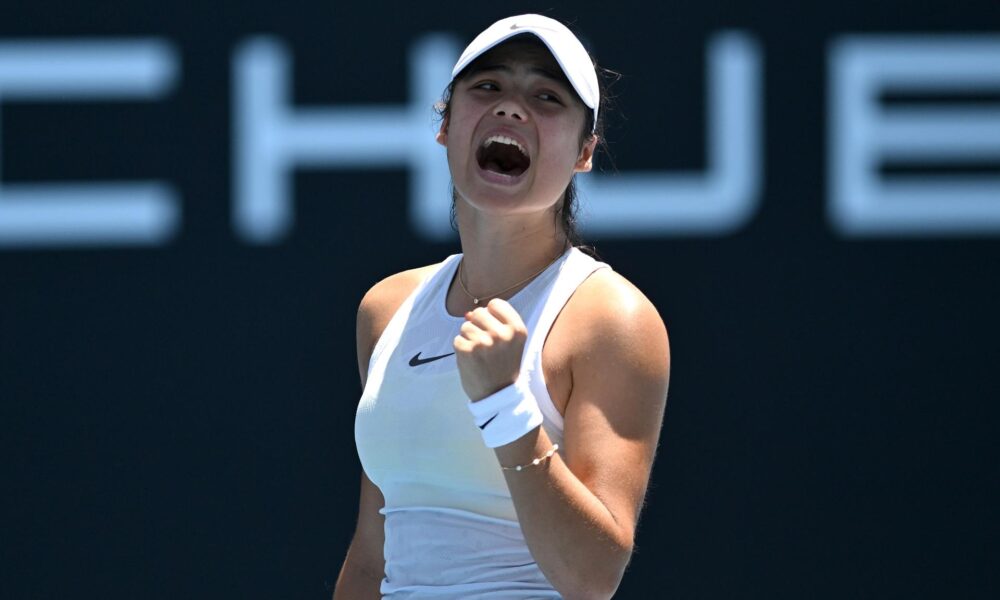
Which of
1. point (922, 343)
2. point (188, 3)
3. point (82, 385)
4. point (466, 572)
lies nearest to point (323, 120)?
point (188, 3)

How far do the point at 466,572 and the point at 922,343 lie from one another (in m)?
2.28

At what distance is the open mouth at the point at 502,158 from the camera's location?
1.75 meters

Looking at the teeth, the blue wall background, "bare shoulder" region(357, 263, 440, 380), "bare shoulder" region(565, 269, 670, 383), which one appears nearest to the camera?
"bare shoulder" region(565, 269, 670, 383)

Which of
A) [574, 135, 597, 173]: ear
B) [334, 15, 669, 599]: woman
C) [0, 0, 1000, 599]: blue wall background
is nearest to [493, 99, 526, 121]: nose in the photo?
[334, 15, 669, 599]: woman

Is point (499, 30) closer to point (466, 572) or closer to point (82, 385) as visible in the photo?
point (466, 572)

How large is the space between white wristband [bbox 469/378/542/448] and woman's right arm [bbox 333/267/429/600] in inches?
17.5

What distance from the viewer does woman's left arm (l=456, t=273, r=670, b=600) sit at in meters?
1.51

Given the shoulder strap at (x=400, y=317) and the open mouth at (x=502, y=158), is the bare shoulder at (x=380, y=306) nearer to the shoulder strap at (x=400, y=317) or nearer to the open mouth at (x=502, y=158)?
the shoulder strap at (x=400, y=317)

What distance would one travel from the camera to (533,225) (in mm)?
1805

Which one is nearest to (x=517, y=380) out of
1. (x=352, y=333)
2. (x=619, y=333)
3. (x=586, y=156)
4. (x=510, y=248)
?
(x=619, y=333)

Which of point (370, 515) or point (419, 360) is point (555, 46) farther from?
point (370, 515)

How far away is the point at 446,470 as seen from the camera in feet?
5.40

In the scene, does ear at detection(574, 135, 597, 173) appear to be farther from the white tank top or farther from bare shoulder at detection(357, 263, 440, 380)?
bare shoulder at detection(357, 263, 440, 380)

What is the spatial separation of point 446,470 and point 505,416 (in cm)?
19
